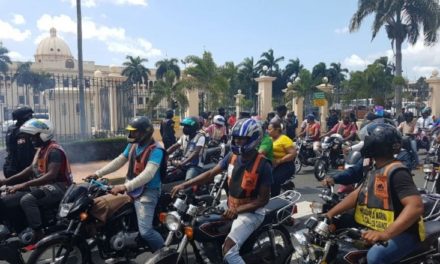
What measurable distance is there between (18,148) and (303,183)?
674 centimetres

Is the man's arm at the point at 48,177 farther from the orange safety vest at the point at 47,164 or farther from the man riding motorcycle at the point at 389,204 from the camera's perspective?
the man riding motorcycle at the point at 389,204

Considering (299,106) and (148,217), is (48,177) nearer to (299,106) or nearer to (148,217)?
(148,217)

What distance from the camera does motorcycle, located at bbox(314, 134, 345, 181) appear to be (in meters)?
11.3

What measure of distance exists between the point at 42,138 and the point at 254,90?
51.9 m

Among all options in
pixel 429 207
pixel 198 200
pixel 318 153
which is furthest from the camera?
pixel 318 153

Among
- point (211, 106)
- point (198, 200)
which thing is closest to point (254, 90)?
point (211, 106)

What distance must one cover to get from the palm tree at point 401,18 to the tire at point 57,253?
28795 millimetres

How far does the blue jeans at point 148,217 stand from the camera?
458cm

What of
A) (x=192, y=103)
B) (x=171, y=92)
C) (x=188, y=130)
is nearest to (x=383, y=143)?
(x=188, y=130)

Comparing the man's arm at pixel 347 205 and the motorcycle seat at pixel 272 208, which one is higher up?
the man's arm at pixel 347 205

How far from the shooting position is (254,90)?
5653 cm

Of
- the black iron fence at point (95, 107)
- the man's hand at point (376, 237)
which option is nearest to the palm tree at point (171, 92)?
the black iron fence at point (95, 107)

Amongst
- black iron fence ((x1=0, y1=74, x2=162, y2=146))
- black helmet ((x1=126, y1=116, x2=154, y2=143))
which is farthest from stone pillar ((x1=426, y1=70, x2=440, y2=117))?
black helmet ((x1=126, y1=116, x2=154, y2=143))

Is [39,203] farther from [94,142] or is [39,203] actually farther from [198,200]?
[94,142]
